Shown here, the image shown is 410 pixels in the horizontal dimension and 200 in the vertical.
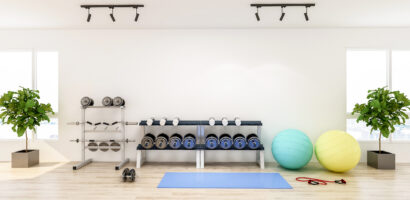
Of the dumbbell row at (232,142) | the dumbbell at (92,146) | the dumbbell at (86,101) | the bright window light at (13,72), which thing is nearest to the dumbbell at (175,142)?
the dumbbell row at (232,142)

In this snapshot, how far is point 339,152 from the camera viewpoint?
3.82 meters

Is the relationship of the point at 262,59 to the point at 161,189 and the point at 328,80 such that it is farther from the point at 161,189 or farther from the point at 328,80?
the point at 161,189

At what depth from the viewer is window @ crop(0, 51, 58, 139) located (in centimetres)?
498

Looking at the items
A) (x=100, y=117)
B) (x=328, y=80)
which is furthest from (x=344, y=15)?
(x=100, y=117)

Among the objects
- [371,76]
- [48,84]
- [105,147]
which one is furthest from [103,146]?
[371,76]

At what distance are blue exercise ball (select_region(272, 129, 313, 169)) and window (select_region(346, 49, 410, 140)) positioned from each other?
4.45 ft

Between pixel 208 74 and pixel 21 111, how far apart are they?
10.1 ft

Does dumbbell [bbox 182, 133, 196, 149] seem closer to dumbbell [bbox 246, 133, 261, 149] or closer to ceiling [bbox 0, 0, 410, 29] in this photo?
dumbbell [bbox 246, 133, 261, 149]

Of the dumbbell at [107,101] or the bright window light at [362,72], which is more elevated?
the bright window light at [362,72]

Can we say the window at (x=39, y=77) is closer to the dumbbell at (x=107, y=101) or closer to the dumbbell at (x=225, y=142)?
the dumbbell at (x=107, y=101)

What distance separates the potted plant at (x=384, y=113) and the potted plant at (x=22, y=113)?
204 inches

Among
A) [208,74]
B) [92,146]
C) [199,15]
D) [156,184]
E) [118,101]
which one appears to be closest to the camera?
[156,184]

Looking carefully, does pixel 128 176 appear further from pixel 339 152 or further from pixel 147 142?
pixel 339 152

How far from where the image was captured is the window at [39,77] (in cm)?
498
